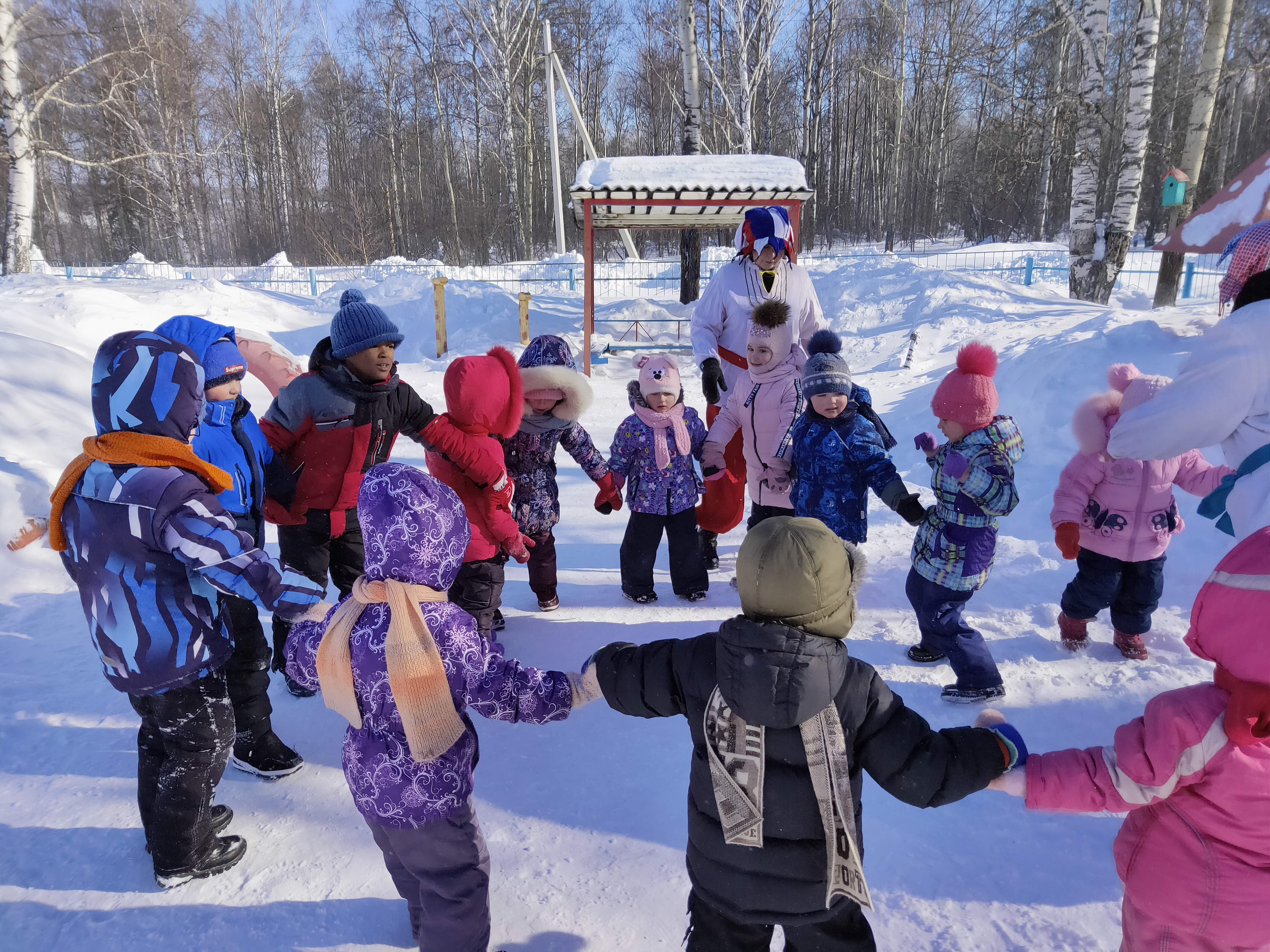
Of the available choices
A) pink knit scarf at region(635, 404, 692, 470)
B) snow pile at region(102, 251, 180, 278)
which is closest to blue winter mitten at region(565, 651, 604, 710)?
→ pink knit scarf at region(635, 404, 692, 470)

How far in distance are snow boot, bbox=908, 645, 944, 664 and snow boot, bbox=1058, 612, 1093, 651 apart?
538 mm

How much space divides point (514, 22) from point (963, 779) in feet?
76.5

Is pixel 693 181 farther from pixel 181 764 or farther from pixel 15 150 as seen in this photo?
pixel 15 150

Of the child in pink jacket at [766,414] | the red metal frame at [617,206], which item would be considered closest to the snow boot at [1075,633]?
the child in pink jacket at [766,414]

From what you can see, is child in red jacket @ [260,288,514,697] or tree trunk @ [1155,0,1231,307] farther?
tree trunk @ [1155,0,1231,307]

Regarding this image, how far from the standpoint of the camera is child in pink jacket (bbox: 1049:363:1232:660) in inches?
108

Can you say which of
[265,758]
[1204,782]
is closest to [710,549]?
[265,758]

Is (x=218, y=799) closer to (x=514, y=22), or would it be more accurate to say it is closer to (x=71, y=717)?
(x=71, y=717)

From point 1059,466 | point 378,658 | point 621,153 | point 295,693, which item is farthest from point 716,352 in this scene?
point 621,153


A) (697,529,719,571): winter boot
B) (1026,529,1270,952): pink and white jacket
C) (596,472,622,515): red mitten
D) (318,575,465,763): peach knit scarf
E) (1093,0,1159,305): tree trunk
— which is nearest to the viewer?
(1026,529,1270,952): pink and white jacket

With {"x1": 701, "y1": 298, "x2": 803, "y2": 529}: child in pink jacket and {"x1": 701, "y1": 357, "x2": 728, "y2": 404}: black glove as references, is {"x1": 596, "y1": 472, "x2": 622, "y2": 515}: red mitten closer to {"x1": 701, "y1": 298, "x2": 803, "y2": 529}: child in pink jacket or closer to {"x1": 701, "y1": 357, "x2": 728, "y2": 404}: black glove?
{"x1": 701, "y1": 298, "x2": 803, "y2": 529}: child in pink jacket

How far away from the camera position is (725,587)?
3797 mm

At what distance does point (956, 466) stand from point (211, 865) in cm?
261

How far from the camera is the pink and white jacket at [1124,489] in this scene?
2.73 metres
